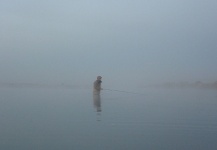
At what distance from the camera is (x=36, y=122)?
11938mm

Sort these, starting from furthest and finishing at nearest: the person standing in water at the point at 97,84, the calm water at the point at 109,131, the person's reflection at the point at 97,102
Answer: the person standing in water at the point at 97,84
the person's reflection at the point at 97,102
the calm water at the point at 109,131

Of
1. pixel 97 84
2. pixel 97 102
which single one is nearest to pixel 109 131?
pixel 97 102

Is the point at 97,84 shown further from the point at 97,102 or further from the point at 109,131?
the point at 109,131

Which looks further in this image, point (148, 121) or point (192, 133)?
point (148, 121)

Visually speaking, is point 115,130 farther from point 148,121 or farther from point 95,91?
point 95,91

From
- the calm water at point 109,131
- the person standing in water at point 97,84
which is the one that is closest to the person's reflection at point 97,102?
the person standing in water at point 97,84

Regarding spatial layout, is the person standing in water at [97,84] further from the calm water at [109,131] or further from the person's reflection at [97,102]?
the calm water at [109,131]

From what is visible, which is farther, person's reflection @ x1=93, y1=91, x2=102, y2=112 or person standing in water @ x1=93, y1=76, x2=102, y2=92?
person standing in water @ x1=93, y1=76, x2=102, y2=92

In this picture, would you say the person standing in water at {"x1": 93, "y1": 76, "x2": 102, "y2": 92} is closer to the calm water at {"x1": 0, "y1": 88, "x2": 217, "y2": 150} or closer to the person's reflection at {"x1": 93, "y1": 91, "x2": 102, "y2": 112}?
the person's reflection at {"x1": 93, "y1": 91, "x2": 102, "y2": 112}

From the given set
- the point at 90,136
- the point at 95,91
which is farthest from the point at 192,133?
the point at 95,91

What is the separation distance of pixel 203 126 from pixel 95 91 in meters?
11.9

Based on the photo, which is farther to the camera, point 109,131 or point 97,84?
point 97,84

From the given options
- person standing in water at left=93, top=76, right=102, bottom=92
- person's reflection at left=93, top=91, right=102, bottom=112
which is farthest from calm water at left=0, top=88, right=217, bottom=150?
person standing in water at left=93, top=76, right=102, bottom=92

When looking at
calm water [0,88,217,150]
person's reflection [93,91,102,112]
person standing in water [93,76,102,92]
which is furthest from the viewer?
person standing in water [93,76,102,92]
